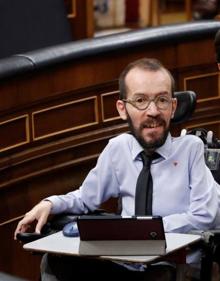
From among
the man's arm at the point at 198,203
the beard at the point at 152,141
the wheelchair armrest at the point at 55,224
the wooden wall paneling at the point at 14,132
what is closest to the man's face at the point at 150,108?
the beard at the point at 152,141

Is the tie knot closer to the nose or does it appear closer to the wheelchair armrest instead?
the nose

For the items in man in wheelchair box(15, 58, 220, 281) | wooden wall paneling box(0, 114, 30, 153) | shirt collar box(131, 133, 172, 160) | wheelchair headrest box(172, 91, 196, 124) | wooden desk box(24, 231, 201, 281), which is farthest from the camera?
wooden wall paneling box(0, 114, 30, 153)

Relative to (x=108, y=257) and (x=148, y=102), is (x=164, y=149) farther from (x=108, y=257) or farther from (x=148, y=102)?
(x=108, y=257)

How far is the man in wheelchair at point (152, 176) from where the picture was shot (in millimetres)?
2785

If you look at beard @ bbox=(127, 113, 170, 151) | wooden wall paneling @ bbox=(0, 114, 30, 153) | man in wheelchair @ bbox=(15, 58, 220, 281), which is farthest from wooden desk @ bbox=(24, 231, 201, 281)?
wooden wall paneling @ bbox=(0, 114, 30, 153)

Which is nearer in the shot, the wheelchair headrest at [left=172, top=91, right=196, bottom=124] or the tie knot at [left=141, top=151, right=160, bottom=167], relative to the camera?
the tie knot at [left=141, top=151, right=160, bottom=167]

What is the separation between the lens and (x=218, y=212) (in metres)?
2.89

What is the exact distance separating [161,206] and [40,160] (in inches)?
49.1

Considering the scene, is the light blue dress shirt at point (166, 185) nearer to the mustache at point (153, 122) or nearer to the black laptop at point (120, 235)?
the mustache at point (153, 122)

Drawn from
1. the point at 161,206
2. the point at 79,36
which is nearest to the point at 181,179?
the point at 161,206

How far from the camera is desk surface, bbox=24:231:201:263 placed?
246cm

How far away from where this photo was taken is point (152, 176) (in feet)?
9.50

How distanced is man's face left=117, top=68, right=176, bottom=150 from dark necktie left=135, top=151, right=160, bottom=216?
0.23 feet

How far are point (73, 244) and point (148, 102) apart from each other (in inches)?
19.8
